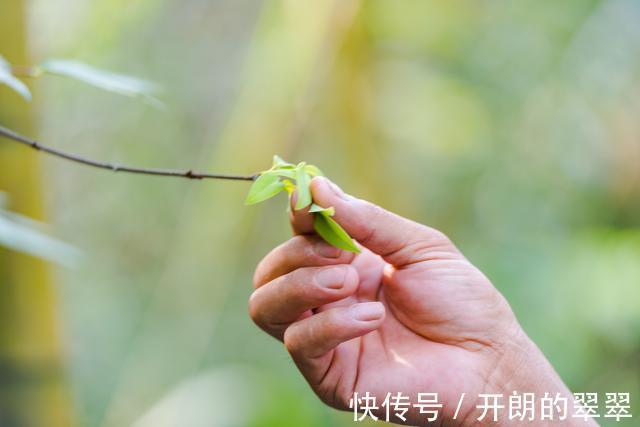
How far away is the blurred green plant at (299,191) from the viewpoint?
50cm

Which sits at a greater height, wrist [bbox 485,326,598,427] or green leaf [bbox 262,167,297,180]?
green leaf [bbox 262,167,297,180]

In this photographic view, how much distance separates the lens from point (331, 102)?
2033 mm

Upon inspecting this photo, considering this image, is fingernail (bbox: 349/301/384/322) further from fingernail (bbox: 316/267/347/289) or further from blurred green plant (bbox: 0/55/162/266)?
blurred green plant (bbox: 0/55/162/266)

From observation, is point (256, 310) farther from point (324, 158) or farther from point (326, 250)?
point (324, 158)

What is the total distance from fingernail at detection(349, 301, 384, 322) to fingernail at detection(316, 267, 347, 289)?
0.02 metres

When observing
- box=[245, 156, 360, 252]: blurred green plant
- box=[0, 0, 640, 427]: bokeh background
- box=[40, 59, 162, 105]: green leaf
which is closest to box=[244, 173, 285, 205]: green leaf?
box=[245, 156, 360, 252]: blurred green plant

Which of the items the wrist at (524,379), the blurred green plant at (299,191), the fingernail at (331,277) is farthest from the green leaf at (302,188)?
the wrist at (524,379)

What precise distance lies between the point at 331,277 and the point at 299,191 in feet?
0.39

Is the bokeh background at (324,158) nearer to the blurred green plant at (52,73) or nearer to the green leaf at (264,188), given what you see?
the blurred green plant at (52,73)

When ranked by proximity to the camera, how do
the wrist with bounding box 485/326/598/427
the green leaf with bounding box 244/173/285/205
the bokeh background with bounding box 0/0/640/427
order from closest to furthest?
→ the green leaf with bounding box 244/173/285/205, the wrist with bounding box 485/326/598/427, the bokeh background with bounding box 0/0/640/427

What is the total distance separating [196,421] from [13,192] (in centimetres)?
66

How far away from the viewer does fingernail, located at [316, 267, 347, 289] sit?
63cm

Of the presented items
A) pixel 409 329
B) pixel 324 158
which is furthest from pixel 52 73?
pixel 324 158

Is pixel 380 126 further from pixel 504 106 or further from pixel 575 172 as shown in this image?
pixel 575 172
